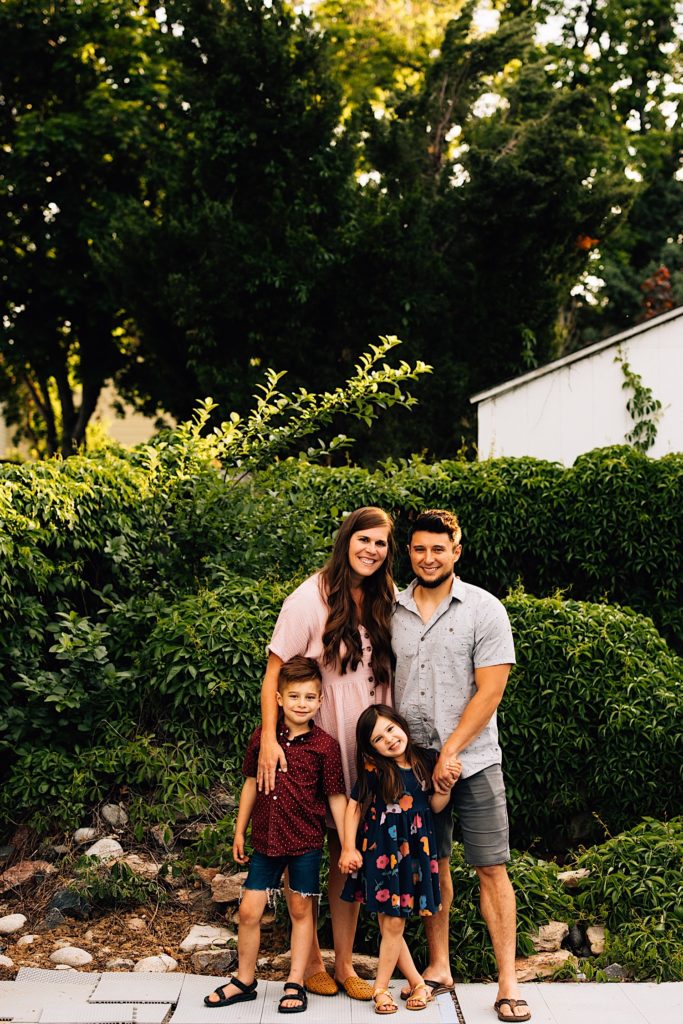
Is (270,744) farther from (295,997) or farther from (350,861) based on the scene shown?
(295,997)

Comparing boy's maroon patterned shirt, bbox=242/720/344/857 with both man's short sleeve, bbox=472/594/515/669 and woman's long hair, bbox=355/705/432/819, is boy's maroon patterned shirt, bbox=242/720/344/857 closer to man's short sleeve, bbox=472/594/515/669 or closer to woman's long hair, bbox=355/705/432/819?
woman's long hair, bbox=355/705/432/819

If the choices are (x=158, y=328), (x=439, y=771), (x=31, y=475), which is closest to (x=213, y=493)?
(x=31, y=475)

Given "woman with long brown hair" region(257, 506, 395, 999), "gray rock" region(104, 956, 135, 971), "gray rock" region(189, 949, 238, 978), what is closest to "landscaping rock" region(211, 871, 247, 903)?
"gray rock" region(189, 949, 238, 978)

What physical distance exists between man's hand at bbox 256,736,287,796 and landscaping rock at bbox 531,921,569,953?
160 centimetres

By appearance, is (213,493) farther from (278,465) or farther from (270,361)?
(270,361)

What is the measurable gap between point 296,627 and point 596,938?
2095mm

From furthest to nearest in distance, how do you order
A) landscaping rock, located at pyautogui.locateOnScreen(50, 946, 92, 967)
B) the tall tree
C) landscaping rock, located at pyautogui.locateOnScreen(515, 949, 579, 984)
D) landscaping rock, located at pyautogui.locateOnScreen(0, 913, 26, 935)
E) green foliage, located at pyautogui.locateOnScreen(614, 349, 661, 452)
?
the tall tree → green foliage, located at pyautogui.locateOnScreen(614, 349, 661, 452) → landscaping rock, located at pyautogui.locateOnScreen(0, 913, 26, 935) → landscaping rock, located at pyautogui.locateOnScreen(50, 946, 92, 967) → landscaping rock, located at pyautogui.locateOnScreen(515, 949, 579, 984)

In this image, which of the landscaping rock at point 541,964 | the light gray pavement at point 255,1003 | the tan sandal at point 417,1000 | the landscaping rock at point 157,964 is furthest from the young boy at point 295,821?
the landscaping rock at point 541,964

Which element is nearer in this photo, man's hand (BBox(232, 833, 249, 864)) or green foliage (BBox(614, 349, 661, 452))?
man's hand (BBox(232, 833, 249, 864))

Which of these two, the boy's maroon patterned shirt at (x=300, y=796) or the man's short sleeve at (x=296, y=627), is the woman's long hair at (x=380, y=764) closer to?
the boy's maroon patterned shirt at (x=300, y=796)

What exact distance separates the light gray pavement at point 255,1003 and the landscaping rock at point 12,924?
0.63 metres

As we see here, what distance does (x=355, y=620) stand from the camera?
4102mm

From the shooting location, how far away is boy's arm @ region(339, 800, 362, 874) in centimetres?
384

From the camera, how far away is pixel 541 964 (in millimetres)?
4500
